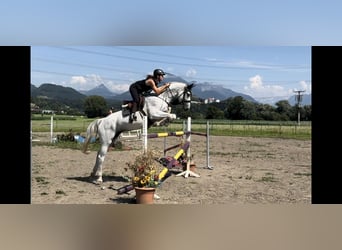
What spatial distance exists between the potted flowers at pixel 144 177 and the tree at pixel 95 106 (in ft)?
3.09

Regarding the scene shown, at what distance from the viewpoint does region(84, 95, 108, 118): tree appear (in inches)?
185

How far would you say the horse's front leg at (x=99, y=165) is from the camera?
14.9ft

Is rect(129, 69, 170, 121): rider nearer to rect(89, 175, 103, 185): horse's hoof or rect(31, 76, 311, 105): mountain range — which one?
rect(31, 76, 311, 105): mountain range

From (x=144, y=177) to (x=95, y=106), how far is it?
1.15 meters

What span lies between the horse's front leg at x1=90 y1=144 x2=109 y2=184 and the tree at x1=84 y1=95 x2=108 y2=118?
0.40m

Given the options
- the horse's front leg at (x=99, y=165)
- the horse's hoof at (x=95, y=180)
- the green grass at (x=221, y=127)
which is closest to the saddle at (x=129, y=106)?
the horse's front leg at (x=99, y=165)

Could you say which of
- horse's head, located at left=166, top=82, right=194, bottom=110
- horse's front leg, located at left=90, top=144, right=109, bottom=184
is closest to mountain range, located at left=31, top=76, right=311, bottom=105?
horse's head, located at left=166, top=82, right=194, bottom=110

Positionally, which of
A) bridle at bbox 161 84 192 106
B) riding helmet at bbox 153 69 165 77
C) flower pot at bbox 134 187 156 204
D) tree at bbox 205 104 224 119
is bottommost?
flower pot at bbox 134 187 156 204

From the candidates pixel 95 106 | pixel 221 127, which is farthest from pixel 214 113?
pixel 95 106

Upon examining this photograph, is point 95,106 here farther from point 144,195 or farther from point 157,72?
point 144,195

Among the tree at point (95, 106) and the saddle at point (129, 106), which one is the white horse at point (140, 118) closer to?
the saddle at point (129, 106)

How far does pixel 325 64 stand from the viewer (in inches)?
156

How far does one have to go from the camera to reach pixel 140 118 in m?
4.52

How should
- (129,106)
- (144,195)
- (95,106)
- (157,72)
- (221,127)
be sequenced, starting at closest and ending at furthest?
(144,195), (157,72), (129,106), (95,106), (221,127)
